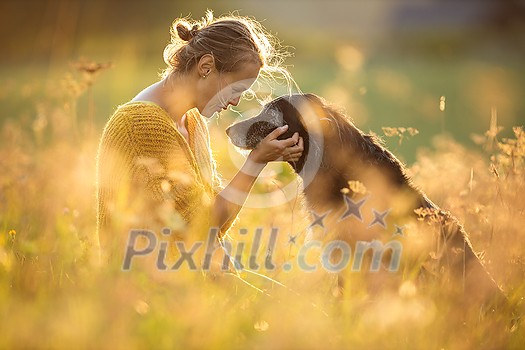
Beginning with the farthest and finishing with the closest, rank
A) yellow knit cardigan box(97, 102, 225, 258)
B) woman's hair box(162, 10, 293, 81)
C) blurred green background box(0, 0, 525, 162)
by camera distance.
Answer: blurred green background box(0, 0, 525, 162) → woman's hair box(162, 10, 293, 81) → yellow knit cardigan box(97, 102, 225, 258)

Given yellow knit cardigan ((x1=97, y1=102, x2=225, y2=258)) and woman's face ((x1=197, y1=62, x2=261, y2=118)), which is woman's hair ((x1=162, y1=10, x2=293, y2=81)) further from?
yellow knit cardigan ((x1=97, y1=102, x2=225, y2=258))

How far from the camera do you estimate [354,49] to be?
11.3 m

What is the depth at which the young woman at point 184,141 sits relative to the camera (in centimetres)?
379

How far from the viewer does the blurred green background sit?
1278 centimetres

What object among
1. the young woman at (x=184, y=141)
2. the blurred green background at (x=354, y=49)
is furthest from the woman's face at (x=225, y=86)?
the blurred green background at (x=354, y=49)

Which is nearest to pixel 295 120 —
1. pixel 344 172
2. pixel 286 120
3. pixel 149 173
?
pixel 286 120

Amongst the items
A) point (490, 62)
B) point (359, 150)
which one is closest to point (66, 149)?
point (359, 150)

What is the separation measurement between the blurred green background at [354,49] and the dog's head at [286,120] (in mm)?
2684

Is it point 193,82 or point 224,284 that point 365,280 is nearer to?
point 224,284

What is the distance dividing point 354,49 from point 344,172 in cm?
727

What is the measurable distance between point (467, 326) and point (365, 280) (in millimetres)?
740

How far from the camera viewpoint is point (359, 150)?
441 cm

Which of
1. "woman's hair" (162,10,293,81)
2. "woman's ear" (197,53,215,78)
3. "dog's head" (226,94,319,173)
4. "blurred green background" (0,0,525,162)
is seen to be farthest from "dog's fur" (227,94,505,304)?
"blurred green background" (0,0,525,162)

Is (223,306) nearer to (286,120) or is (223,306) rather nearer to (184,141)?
(184,141)
